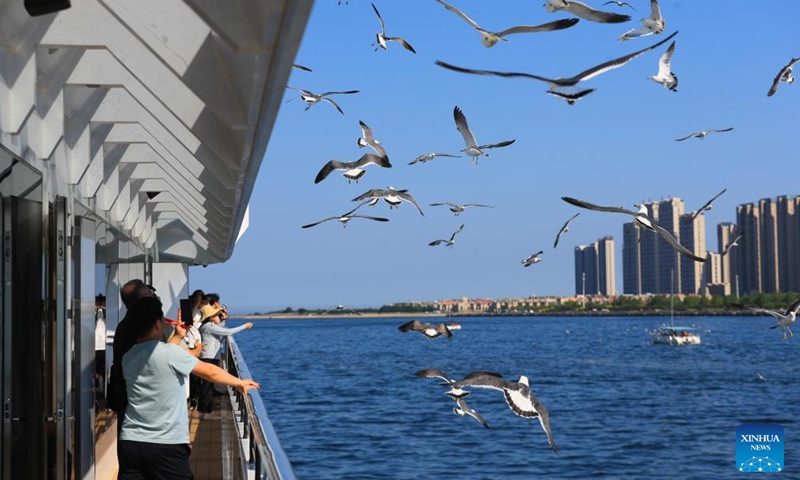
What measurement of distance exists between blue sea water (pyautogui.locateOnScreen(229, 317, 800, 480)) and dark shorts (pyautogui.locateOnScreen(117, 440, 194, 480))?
22.8m

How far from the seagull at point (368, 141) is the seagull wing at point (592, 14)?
4.01 metres

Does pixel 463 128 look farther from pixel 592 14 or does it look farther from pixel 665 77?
pixel 592 14

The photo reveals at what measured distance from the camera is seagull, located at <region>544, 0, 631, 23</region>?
541 centimetres

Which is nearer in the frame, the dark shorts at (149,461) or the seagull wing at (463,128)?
the dark shorts at (149,461)

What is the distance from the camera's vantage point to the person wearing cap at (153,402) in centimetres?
454

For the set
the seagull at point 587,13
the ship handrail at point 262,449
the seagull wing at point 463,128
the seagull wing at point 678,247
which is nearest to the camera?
the ship handrail at point 262,449

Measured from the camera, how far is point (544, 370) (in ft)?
220

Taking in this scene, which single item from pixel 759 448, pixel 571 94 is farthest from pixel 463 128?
pixel 759 448

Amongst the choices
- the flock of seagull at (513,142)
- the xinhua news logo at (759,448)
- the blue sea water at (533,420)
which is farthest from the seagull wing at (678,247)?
A: the xinhua news logo at (759,448)

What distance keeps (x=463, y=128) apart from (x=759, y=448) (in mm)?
27418

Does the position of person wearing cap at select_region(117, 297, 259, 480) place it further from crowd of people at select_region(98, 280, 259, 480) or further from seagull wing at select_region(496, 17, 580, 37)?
seagull wing at select_region(496, 17, 580, 37)

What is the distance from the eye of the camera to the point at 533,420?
44.8 metres

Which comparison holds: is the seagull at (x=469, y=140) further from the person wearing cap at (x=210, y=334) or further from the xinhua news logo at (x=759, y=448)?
the xinhua news logo at (x=759, y=448)

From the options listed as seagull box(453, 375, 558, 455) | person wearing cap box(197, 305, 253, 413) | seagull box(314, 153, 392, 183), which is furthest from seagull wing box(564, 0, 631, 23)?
person wearing cap box(197, 305, 253, 413)
